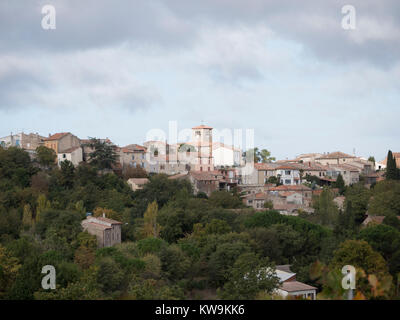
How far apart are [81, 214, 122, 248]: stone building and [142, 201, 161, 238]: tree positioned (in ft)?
5.55

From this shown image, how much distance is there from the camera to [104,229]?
30016 millimetres

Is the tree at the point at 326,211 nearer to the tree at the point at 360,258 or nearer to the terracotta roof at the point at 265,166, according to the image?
the terracotta roof at the point at 265,166

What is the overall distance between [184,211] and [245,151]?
2532 cm

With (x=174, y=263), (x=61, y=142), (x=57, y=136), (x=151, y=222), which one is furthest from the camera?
(x=57, y=136)

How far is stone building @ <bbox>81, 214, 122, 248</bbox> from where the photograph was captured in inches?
1184

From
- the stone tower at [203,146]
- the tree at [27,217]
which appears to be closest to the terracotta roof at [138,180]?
the stone tower at [203,146]

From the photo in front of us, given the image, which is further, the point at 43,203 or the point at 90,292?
the point at 43,203

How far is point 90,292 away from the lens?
63.8 ft

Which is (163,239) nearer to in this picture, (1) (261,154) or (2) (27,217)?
(2) (27,217)

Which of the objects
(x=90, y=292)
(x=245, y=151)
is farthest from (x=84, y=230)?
(x=245, y=151)

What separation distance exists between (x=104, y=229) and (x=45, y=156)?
12.5 m

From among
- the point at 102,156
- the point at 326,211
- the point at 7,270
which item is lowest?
the point at 7,270

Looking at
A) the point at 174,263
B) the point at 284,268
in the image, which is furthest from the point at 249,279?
the point at 284,268

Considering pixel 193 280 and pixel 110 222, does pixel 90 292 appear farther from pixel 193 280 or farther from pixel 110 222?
pixel 110 222
